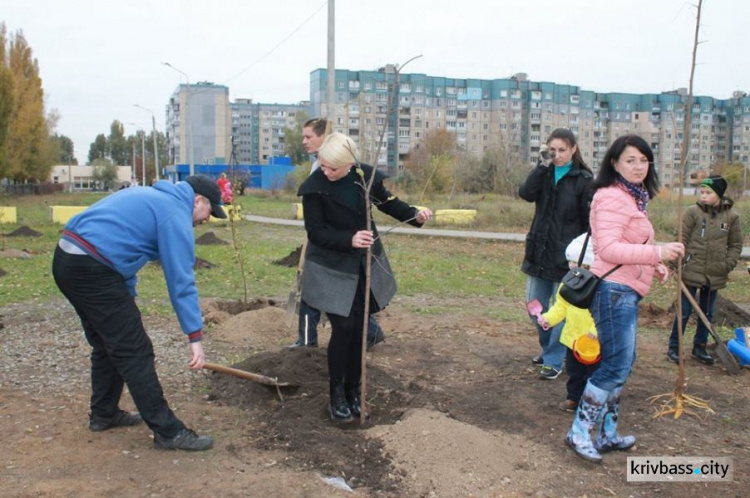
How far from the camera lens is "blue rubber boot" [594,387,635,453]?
11.7ft

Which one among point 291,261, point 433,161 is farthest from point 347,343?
point 433,161

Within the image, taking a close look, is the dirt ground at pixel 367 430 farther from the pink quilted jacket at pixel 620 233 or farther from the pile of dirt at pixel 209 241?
the pile of dirt at pixel 209 241

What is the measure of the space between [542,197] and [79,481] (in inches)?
138

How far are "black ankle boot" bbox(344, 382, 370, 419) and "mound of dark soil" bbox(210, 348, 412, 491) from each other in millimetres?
102

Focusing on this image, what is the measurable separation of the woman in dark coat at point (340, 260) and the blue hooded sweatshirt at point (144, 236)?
0.70 metres

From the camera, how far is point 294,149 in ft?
275

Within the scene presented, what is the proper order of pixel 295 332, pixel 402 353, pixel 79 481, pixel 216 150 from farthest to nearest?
1. pixel 216 150
2. pixel 295 332
3. pixel 402 353
4. pixel 79 481

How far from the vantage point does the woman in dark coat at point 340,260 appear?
3.66 meters

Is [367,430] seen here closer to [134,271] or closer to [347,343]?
[347,343]

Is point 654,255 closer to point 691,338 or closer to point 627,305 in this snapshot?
point 627,305

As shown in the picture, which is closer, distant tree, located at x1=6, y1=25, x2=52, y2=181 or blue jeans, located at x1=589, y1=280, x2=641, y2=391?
blue jeans, located at x1=589, y1=280, x2=641, y2=391

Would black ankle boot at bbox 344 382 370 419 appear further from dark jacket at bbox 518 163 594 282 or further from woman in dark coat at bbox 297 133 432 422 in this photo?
dark jacket at bbox 518 163 594 282

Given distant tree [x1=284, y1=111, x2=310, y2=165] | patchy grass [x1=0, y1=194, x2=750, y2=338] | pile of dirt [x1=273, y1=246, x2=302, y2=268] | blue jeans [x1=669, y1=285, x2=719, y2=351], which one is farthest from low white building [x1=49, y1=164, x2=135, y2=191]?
blue jeans [x1=669, y1=285, x2=719, y2=351]

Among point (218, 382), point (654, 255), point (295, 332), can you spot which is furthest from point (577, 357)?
point (295, 332)
